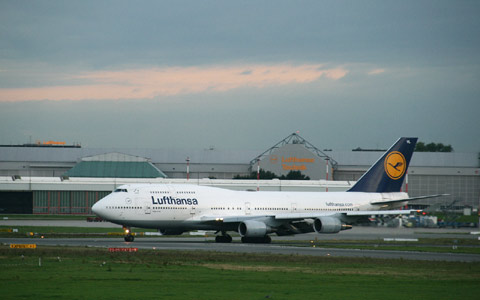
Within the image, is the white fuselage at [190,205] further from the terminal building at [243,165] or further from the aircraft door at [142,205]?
the terminal building at [243,165]

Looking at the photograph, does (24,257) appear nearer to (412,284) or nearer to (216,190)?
(412,284)

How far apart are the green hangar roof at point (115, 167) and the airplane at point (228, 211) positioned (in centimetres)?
7879

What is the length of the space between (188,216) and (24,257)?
834 inches

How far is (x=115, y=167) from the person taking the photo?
14362cm

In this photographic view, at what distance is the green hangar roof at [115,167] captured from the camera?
140625 mm

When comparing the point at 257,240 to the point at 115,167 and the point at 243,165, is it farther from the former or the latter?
the point at 243,165

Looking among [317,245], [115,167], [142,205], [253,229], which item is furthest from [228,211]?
[115,167]

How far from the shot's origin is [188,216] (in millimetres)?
60062

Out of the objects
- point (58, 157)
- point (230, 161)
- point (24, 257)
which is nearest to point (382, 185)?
point (24, 257)

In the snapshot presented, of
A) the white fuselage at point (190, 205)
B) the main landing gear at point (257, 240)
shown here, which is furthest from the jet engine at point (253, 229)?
the white fuselage at point (190, 205)

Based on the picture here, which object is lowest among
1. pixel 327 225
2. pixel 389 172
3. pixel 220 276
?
pixel 220 276

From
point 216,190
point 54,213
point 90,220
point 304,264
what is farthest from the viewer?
point 54,213

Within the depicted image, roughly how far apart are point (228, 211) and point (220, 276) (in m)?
29.2

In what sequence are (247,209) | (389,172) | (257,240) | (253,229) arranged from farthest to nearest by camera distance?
1. (389,172)
2. (247,209)
3. (257,240)
4. (253,229)
